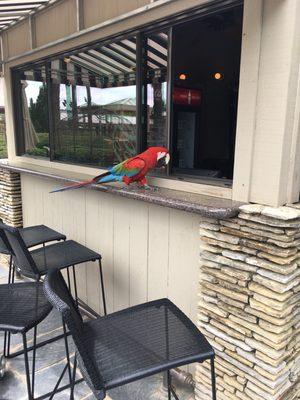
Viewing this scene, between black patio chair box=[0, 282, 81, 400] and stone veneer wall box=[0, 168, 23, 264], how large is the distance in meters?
2.12

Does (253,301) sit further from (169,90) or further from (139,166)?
(169,90)

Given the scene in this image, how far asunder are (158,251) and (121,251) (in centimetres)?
43

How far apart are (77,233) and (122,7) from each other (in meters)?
1.90

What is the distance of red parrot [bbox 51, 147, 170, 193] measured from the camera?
6.75ft

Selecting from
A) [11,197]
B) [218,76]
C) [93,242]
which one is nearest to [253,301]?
[93,242]

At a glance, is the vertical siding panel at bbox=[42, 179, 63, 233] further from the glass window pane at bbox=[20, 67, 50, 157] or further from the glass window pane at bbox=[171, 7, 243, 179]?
the glass window pane at bbox=[171, 7, 243, 179]

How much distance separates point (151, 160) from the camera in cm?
206

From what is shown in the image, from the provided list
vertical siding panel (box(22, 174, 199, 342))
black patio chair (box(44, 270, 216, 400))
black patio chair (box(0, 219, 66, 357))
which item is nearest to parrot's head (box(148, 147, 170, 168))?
vertical siding panel (box(22, 174, 199, 342))

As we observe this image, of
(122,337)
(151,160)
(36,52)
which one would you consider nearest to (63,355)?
(122,337)

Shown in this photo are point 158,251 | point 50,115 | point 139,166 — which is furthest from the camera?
point 50,115

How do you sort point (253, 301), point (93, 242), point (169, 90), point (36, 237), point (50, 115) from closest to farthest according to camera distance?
1. point (253, 301)
2. point (169, 90)
3. point (36, 237)
4. point (93, 242)
5. point (50, 115)

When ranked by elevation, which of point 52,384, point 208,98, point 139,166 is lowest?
point 52,384

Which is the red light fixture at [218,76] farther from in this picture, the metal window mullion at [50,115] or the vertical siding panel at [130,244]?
the vertical siding panel at [130,244]

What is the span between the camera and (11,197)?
4.03 metres
